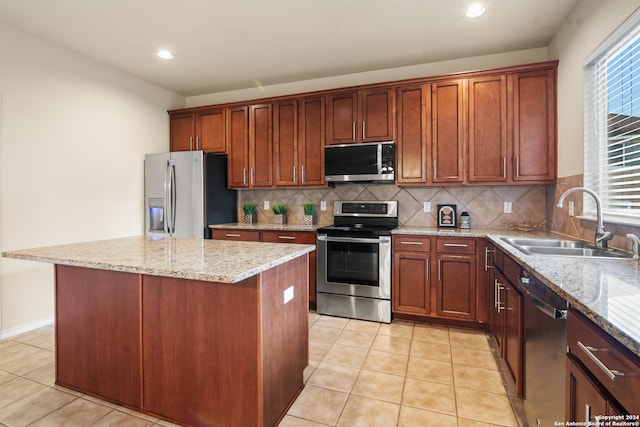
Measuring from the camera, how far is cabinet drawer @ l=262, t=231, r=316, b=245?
3.43 m

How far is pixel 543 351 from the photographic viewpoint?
1.34 m

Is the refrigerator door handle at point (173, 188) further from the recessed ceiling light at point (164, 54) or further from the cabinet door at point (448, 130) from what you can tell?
the cabinet door at point (448, 130)

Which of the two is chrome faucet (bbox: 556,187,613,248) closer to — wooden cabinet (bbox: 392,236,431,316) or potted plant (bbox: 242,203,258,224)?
wooden cabinet (bbox: 392,236,431,316)

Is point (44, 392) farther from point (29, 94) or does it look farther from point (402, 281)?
point (402, 281)

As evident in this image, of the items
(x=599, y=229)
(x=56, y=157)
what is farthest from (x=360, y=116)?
(x=56, y=157)

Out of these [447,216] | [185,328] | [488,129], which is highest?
[488,129]

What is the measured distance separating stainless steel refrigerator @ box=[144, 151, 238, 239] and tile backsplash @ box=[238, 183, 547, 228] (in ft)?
2.11

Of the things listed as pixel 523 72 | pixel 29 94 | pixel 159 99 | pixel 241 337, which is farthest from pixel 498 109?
pixel 29 94

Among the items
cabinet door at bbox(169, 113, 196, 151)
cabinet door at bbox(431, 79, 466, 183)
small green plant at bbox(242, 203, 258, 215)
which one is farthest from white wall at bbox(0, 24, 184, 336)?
cabinet door at bbox(431, 79, 466, 183)

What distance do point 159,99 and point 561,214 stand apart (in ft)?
15.7

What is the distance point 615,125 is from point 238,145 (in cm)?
357

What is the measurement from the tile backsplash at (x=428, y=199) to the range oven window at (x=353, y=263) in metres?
0.75

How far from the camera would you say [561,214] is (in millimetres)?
2740

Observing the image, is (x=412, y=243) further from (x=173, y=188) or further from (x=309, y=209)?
(x=173, y=188)
